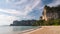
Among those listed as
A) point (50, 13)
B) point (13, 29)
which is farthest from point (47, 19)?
point (13, 29)

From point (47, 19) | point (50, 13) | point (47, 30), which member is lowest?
point (47, 30)

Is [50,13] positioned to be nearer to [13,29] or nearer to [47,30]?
[47,30]

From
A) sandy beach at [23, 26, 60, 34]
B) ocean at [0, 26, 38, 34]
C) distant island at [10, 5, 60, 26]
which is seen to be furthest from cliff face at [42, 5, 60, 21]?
ocean at [0, 26, 38, 34]

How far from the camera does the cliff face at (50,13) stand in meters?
2.01

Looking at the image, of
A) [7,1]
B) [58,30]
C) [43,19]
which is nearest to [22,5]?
[7,1]

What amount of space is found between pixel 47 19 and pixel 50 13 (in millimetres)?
133

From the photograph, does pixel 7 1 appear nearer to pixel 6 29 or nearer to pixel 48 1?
pixel 6 29

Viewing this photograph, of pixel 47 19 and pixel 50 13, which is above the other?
pixel 50 13

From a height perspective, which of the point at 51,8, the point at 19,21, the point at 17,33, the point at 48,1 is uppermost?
the point at 48,1

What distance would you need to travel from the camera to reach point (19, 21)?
199 cm

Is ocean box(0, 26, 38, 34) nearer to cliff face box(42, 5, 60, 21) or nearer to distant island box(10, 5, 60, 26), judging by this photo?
distant island box(10, 5, 60, 26)

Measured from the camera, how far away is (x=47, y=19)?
2037 mm

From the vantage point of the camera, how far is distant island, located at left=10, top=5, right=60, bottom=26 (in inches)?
78.8

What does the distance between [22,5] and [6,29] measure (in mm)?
554
